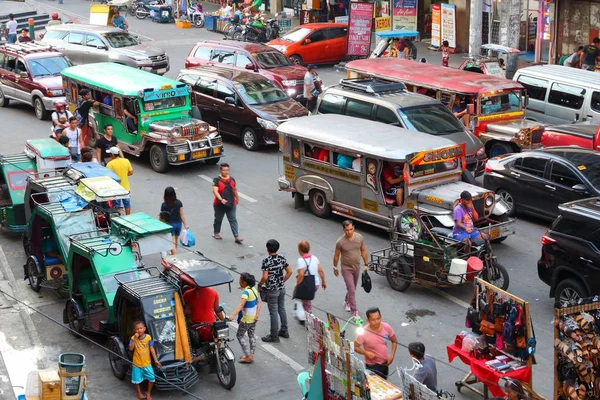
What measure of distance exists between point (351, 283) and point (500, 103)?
9401 mm

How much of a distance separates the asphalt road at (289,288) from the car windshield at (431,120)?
2738 mm

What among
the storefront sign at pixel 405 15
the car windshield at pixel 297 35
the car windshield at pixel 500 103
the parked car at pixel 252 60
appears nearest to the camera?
the car windshield at pixel 500 103

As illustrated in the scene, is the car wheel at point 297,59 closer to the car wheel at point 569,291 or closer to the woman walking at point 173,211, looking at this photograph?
the woman walking at point 173,211

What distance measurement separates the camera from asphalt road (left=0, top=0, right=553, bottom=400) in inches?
511

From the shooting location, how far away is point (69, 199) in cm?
1573

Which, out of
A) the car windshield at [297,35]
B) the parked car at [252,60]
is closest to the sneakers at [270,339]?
the parked car at [252,60]

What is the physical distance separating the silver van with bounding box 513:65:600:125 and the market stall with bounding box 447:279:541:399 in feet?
36.4

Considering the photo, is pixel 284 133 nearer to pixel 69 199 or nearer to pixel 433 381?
pixel 69 199

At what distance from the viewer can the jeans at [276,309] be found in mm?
13742

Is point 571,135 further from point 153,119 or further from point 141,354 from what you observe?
point 141,354

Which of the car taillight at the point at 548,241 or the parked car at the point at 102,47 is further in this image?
the parked car at the point at 102,47

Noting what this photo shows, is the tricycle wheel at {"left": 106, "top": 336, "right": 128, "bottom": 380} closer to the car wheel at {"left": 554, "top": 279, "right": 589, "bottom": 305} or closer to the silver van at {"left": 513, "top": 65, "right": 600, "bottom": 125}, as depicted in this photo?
the car wheel at {"left": 554, "top": 279, "right": 589, "bottom": 305}

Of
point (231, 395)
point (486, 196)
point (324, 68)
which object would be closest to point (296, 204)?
point (486, 196)

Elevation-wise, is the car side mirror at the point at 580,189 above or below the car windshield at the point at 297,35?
below
